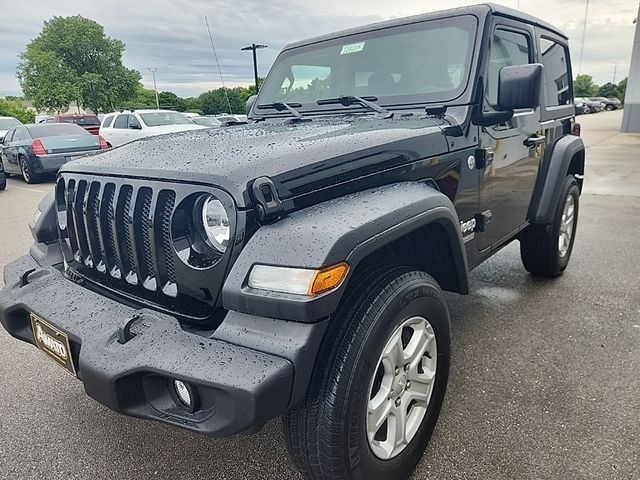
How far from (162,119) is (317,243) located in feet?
44.3

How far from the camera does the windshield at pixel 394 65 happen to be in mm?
2662

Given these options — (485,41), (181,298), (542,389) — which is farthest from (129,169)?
(542,389)

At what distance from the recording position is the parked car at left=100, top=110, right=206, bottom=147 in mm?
13297

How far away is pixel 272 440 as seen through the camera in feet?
7.40

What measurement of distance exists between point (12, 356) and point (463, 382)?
2.83 m

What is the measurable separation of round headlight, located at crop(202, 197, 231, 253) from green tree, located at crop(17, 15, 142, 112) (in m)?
52.9

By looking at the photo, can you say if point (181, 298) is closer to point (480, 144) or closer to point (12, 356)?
point (480, 144)

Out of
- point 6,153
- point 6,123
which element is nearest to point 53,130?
point 6,153

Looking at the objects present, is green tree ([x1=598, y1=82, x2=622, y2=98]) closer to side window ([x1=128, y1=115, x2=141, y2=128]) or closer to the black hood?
side window ([x1=128, y1=115, x2=141, y2=128])

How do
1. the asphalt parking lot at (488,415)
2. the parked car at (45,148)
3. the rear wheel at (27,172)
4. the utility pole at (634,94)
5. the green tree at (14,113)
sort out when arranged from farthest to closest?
1. the green tree at (14,113)
2. the utility pole at (634,94)
3. the rear wheel at (27,172)
4. the parked car at (45,148)
5. the asphalt parking lot at (488,415)

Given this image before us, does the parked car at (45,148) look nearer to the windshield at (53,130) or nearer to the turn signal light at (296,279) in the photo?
the windshield at (53,130)

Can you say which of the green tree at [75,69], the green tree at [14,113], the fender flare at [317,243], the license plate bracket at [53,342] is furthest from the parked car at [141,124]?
the green tree at [75,69]

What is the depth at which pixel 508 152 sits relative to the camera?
2.96 meters

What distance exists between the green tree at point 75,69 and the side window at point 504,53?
5213 centimetres
